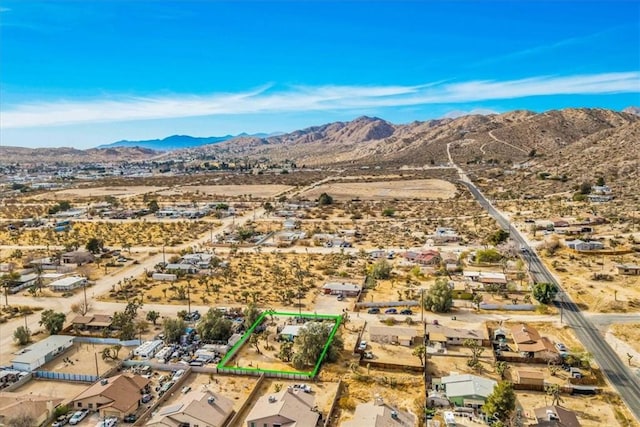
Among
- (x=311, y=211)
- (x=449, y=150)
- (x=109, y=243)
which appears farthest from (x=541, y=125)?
(x=109, y=243)

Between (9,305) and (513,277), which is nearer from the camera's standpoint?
(9,305)

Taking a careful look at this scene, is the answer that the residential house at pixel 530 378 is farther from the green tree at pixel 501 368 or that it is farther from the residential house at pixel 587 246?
the residential house at pixel 587 246

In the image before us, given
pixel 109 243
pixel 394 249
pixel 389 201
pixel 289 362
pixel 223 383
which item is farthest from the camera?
pixel 389 201

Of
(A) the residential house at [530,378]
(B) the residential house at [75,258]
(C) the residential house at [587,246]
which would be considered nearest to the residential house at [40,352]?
(B) the residential house at [75,258]

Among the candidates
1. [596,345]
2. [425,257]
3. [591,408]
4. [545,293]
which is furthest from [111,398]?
[425,257]

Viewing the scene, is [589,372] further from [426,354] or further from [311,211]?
[311,211]

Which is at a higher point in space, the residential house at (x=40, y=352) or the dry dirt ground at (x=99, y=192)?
the dry dirt ground at (x=99, y=192)

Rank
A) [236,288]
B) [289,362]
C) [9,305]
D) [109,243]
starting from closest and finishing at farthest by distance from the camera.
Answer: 1. [289,362]
2. [9,305]
3. [236,288]
4. [109,243]
